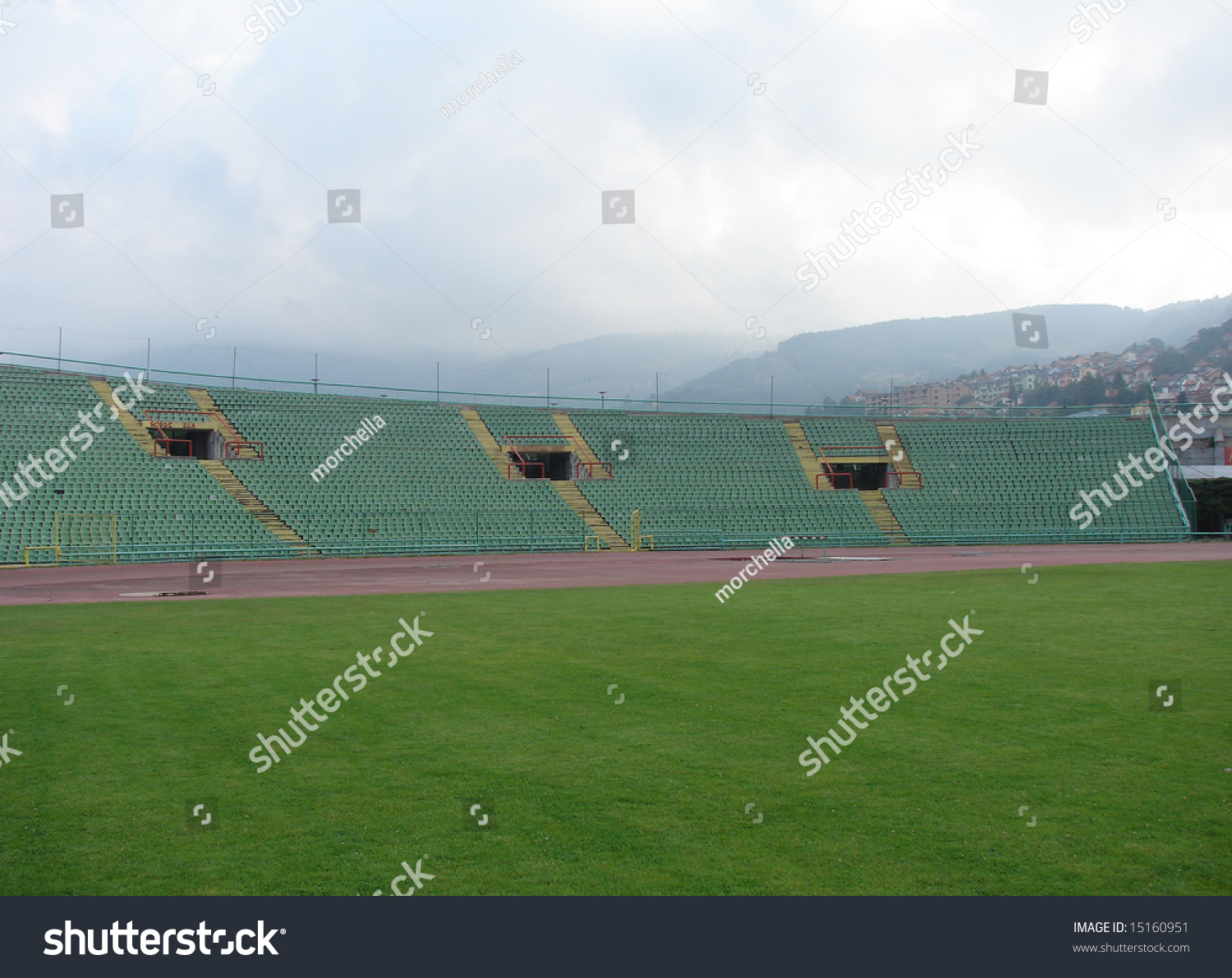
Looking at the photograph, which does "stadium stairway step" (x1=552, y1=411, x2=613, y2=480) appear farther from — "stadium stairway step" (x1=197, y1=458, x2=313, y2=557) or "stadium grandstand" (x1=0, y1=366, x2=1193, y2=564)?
"stadium stairway step" (x1=197, y1=458, x2=313, y2=557)

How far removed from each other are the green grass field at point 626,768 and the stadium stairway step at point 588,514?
28557 mm

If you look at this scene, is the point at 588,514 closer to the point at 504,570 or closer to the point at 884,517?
the point at 504,570

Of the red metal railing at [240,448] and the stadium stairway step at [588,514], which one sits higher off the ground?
the red metal railing at [240,448]

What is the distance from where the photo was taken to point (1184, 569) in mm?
24750

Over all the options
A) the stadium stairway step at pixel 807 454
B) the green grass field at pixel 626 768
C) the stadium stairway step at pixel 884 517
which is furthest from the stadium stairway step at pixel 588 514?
the green grass field at pixel 626 768

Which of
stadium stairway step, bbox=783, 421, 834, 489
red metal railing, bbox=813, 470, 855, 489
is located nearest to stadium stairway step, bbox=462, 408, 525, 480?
stadium stairway step, bbox=783, 421, 834, 489

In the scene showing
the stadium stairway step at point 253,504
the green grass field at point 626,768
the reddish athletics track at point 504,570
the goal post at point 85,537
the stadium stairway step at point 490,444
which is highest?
the stadium stairway step at point 490,444

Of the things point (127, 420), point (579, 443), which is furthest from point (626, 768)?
point (579, 443)

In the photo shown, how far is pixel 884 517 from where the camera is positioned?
4641 cm

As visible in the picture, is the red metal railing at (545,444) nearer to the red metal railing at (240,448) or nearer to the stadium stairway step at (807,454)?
the stadium stairway step at (807,454)

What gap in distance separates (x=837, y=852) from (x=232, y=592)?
1920cm

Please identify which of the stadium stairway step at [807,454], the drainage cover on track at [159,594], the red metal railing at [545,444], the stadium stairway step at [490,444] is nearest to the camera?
the drainage cover on track at [159,594]

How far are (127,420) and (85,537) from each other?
915 cm

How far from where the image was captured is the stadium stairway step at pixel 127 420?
128 ft
